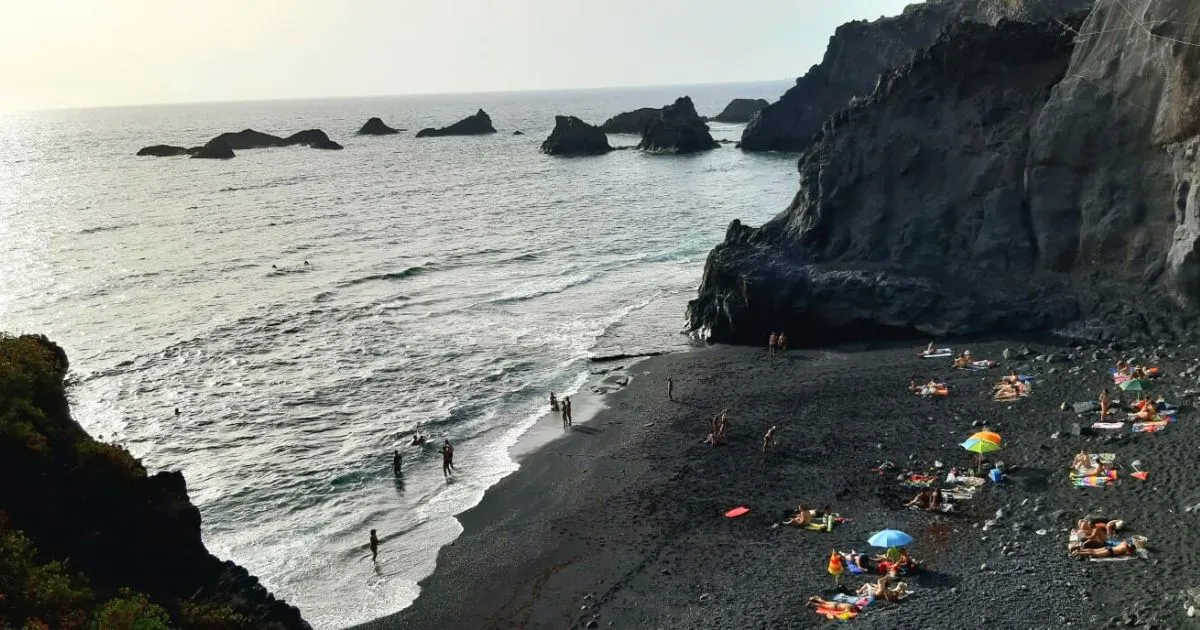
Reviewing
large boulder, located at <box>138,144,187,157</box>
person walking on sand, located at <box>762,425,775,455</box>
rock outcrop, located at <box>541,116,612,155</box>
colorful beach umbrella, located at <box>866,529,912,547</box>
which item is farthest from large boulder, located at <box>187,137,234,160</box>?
colorful beach umbrella, located at <box>866,529,912,547</box>

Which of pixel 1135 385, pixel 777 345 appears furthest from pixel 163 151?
pixel 1135 385

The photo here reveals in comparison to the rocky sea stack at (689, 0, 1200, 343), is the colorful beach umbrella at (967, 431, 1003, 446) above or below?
below

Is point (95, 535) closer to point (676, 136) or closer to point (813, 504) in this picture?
point (813, 504)

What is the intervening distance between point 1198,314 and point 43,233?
3648 inches

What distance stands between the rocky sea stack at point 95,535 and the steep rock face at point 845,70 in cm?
11611

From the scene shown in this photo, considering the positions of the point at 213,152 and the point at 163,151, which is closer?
the point at 213,152

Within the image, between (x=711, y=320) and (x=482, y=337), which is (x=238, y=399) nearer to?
(x=482, y=337)

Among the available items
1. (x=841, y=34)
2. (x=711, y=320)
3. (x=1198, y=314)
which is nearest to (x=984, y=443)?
(x=1198, y=314)

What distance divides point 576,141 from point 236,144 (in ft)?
259

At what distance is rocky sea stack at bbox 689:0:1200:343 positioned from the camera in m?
36.0

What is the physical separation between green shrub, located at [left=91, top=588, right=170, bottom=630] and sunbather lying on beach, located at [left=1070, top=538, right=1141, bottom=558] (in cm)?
2005

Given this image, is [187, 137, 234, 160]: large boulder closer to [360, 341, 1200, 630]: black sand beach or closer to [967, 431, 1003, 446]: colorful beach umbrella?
[360, 341, 1200, 630]: black sand beach

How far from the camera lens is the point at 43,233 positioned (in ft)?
285

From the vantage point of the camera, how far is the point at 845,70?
461ft
